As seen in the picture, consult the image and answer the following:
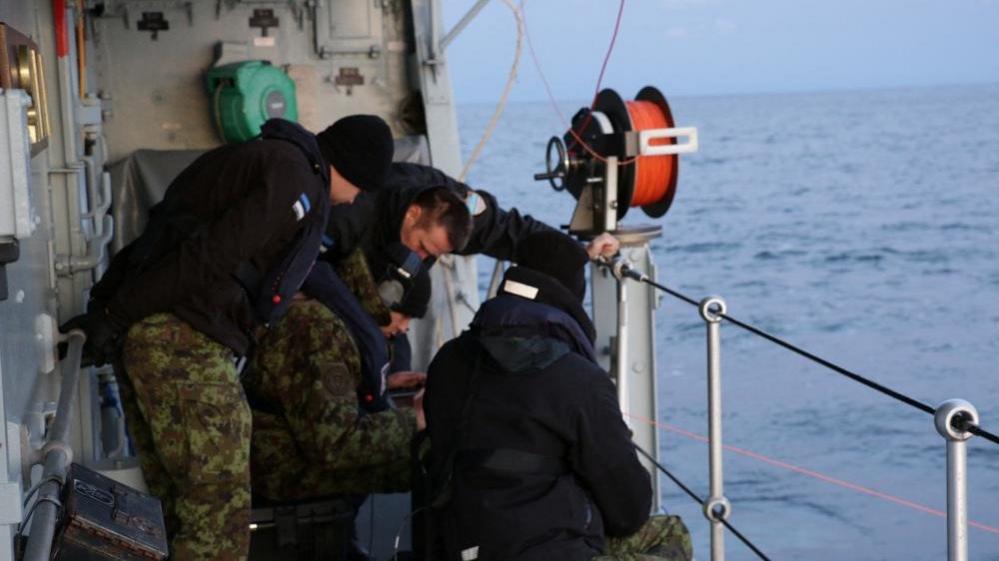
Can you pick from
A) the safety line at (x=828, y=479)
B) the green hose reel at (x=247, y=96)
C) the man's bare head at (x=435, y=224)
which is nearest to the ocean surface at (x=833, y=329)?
the safety line at (x=828, y=479)

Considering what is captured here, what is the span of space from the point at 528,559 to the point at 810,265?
3264 cm

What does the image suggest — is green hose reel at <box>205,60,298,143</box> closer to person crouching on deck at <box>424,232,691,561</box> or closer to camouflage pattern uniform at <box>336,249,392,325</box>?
camouflage pattern uniform at <box>336,249,392,325</box>

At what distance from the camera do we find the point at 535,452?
3371mm

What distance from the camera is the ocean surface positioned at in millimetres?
19641

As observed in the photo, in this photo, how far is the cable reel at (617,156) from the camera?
536cm

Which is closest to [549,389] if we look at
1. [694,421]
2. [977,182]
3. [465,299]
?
[465,299]

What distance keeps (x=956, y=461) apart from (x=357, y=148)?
207 centimetres

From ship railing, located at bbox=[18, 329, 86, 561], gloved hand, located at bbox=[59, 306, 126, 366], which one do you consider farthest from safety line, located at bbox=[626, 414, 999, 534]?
ship railing, located at bbox=[18, 329, 86, 561]

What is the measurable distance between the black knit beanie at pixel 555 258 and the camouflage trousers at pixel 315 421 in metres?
0.77

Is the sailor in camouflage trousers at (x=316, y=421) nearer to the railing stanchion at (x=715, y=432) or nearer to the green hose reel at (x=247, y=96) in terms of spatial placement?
the railing stanchion at (x=715, y=432)

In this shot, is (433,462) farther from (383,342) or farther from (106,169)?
(106,169)

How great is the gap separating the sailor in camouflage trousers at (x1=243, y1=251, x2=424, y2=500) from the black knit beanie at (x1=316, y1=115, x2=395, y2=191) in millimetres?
424

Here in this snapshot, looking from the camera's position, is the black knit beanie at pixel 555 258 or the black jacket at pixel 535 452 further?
the black knit beanie at pixel 555 258

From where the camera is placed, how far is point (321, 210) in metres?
3.91
